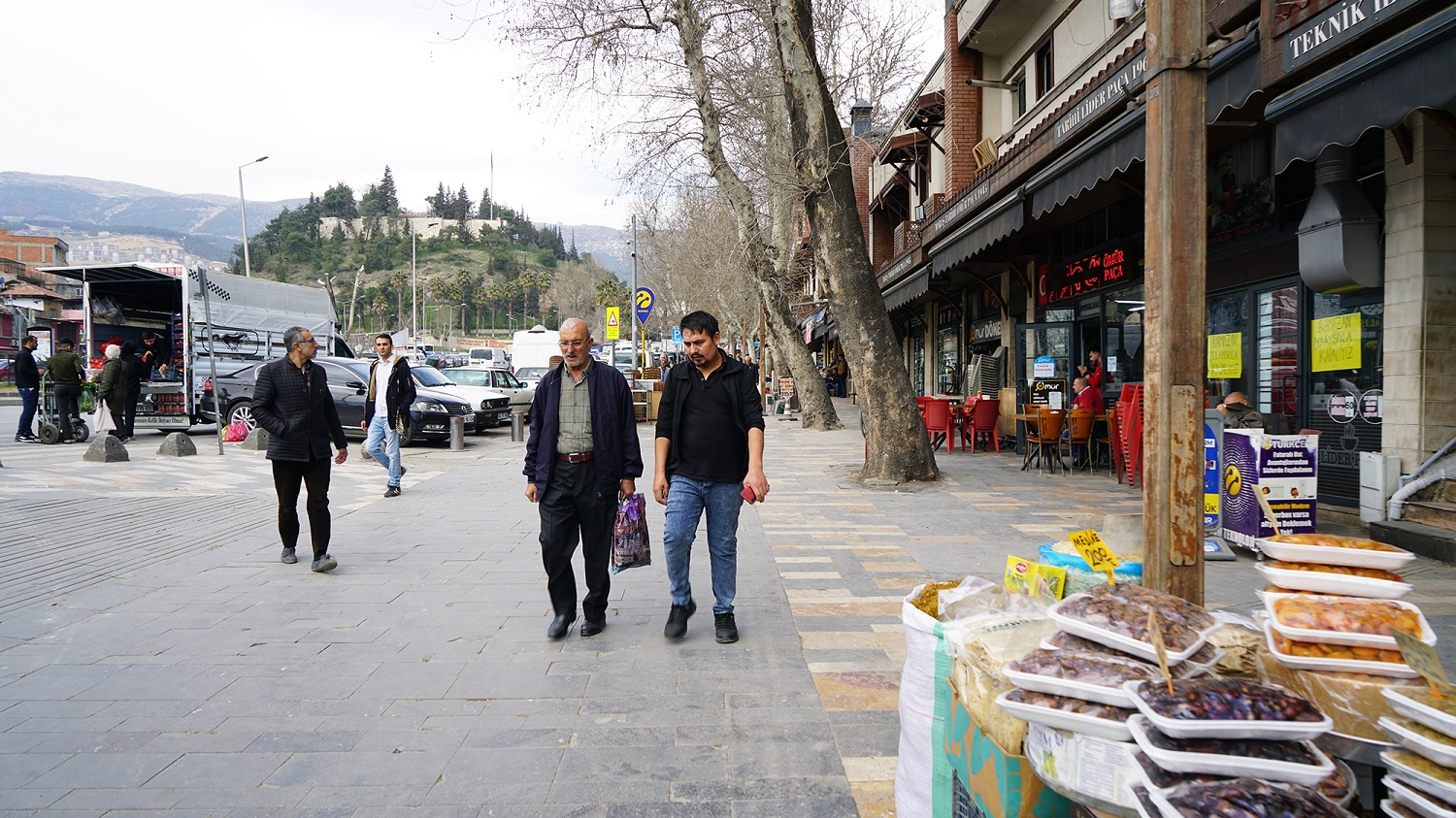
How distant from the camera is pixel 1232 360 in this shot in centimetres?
970

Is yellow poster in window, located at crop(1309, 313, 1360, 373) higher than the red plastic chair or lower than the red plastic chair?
higher

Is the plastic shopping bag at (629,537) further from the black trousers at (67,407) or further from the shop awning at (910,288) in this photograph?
the black trousers at (67,407)

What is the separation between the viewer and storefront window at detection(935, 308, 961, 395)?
22312mm

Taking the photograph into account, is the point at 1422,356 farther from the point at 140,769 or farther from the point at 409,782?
the point at 140,769

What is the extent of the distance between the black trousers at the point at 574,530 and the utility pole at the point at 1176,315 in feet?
9.55

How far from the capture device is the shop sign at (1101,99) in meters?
8.15

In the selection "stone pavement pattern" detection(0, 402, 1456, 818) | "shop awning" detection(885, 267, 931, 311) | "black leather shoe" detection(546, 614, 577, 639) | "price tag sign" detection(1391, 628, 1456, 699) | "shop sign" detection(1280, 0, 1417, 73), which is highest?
"shop sign" detection(1280, 0, 1417, 73)

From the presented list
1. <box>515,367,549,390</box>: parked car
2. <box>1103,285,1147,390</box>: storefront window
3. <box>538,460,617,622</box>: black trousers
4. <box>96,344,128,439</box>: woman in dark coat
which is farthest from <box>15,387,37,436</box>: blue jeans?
<box>1103,285,1147,390</box>: storefront window

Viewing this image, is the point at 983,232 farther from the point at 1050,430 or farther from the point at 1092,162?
the point at 1092,162

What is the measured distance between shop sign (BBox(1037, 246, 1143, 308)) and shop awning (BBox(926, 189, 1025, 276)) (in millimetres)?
1896

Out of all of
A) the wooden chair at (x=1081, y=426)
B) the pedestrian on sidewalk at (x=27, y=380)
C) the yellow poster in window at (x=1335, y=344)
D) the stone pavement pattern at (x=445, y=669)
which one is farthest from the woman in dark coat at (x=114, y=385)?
the yellow poster in window at (x=1335, y=344)

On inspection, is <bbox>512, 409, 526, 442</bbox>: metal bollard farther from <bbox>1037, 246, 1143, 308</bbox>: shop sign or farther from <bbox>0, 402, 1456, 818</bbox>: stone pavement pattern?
<bbox>1037, 246, 1143, 308</bbox>: shop sign

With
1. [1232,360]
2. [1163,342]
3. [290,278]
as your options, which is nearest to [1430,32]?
[1163,342]

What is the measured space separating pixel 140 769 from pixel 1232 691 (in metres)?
3.69
